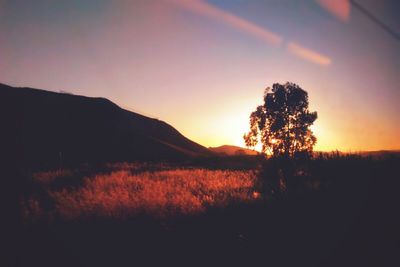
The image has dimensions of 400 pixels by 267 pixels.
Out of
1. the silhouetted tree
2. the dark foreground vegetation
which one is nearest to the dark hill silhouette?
the silhouetted tree

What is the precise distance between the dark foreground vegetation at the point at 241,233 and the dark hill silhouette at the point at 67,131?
105ft

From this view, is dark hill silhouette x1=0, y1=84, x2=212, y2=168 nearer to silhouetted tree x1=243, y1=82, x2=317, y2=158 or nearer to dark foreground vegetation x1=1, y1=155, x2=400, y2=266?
silhouetted tree x1=243, y1=82, x2=317, y2=158

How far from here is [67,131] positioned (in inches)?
1997

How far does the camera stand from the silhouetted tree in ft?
115

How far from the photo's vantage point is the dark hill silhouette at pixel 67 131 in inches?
1601

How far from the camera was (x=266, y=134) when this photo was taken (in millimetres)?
36250

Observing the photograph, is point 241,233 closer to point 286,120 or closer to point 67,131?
point 286,120

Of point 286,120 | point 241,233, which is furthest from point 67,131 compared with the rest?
point 241,233

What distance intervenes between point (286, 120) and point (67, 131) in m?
40.7

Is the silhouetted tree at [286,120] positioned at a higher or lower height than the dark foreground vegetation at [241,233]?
higher

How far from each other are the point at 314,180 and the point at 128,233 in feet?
19.9

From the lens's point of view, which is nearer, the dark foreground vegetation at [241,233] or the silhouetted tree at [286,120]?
the dark foreground vegetation at [241,233]

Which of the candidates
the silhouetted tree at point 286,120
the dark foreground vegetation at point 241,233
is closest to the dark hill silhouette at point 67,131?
the silhouetted tree at point 286,120

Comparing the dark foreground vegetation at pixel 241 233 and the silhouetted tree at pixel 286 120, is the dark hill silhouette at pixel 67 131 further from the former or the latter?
the dark foreground vegetation at pixel 241 233
